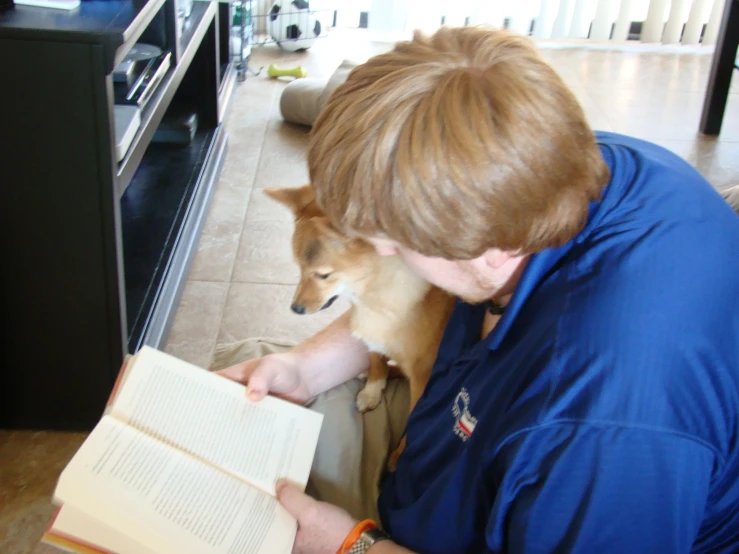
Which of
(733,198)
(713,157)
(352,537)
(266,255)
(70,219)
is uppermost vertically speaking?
(733,198)

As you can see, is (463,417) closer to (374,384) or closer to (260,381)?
(260,381)

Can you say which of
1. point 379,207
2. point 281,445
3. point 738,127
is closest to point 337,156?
point 379,207

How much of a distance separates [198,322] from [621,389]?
1.52 meters

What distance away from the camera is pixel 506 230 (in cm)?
75

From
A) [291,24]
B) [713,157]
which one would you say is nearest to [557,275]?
[713,157]

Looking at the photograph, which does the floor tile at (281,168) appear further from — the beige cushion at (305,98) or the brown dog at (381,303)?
the brown dog at (381,303)

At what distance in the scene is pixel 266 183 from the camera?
2678 mm

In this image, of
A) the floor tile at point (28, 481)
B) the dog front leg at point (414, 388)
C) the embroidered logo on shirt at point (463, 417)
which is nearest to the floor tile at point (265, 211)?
the floor tile at point (28, 481)

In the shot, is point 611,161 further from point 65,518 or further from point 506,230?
point 65,518

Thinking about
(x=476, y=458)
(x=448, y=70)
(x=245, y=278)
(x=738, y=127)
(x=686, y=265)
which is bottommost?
(x=245, y=278)

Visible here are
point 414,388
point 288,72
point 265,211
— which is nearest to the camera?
point 414,388

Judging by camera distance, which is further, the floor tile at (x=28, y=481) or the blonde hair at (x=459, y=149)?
the floor tile at (x=28, y=481)

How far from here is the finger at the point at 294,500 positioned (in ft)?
3.22

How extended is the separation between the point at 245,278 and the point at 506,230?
157 cm
